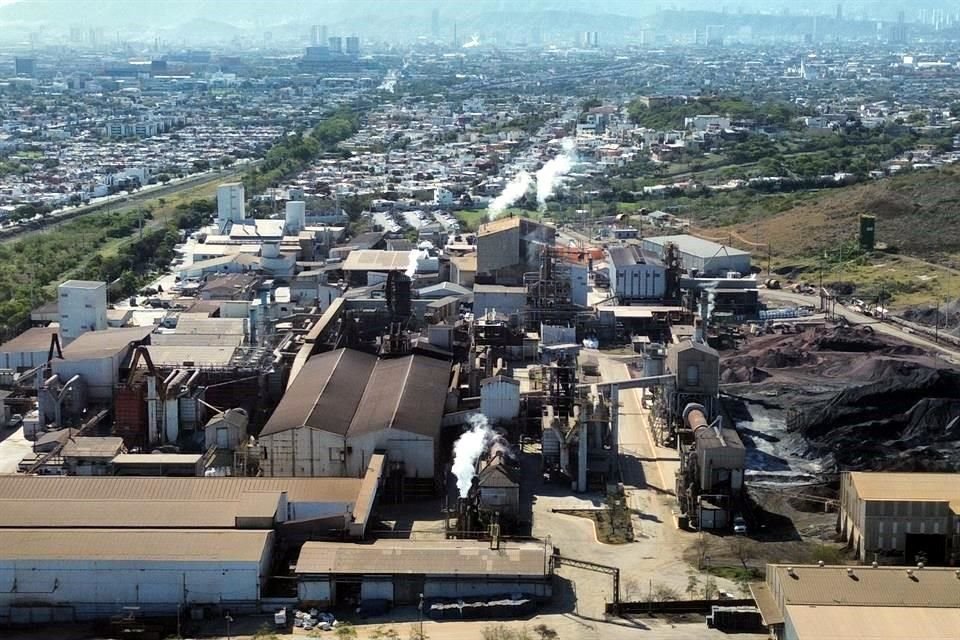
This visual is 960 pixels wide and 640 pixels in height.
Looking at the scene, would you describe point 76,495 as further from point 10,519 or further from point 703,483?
point 703,483

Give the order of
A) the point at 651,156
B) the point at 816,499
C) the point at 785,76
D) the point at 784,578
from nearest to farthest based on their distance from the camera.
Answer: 1. the point at 784,578
2. the point at 816,499
3. the point at 651,156
4. the point at 785,76

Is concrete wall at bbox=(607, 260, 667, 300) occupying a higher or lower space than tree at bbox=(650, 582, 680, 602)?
higher

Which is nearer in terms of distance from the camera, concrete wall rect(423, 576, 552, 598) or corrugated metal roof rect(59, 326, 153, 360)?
concrete wall rect(423, 576, 552, 598)

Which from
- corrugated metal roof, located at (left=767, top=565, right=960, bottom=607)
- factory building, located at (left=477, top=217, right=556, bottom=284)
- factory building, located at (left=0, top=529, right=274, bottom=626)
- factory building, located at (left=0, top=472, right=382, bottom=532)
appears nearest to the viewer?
corrugated metal roof, located at (left=767, top=565, right=960, bottom=607)

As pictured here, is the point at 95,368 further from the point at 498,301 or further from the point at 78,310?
the point at 498,301

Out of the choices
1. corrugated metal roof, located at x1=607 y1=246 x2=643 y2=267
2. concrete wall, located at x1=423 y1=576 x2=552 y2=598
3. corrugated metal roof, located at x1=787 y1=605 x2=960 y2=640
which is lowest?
concrete wall, located at x1=423 y1=576 x2=552 y2=598

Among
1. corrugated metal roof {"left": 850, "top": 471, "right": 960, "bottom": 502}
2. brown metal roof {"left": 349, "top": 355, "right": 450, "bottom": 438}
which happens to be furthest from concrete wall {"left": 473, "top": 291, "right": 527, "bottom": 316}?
corrugated metal roof {"left": 850, "top": 471, "right": 960, "bottom": 502}

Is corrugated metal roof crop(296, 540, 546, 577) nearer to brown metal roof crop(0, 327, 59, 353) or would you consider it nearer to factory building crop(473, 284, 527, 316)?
brown metal roof crop(0, 327, 59, 353)

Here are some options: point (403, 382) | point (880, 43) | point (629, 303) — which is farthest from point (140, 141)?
point (880, 43)
